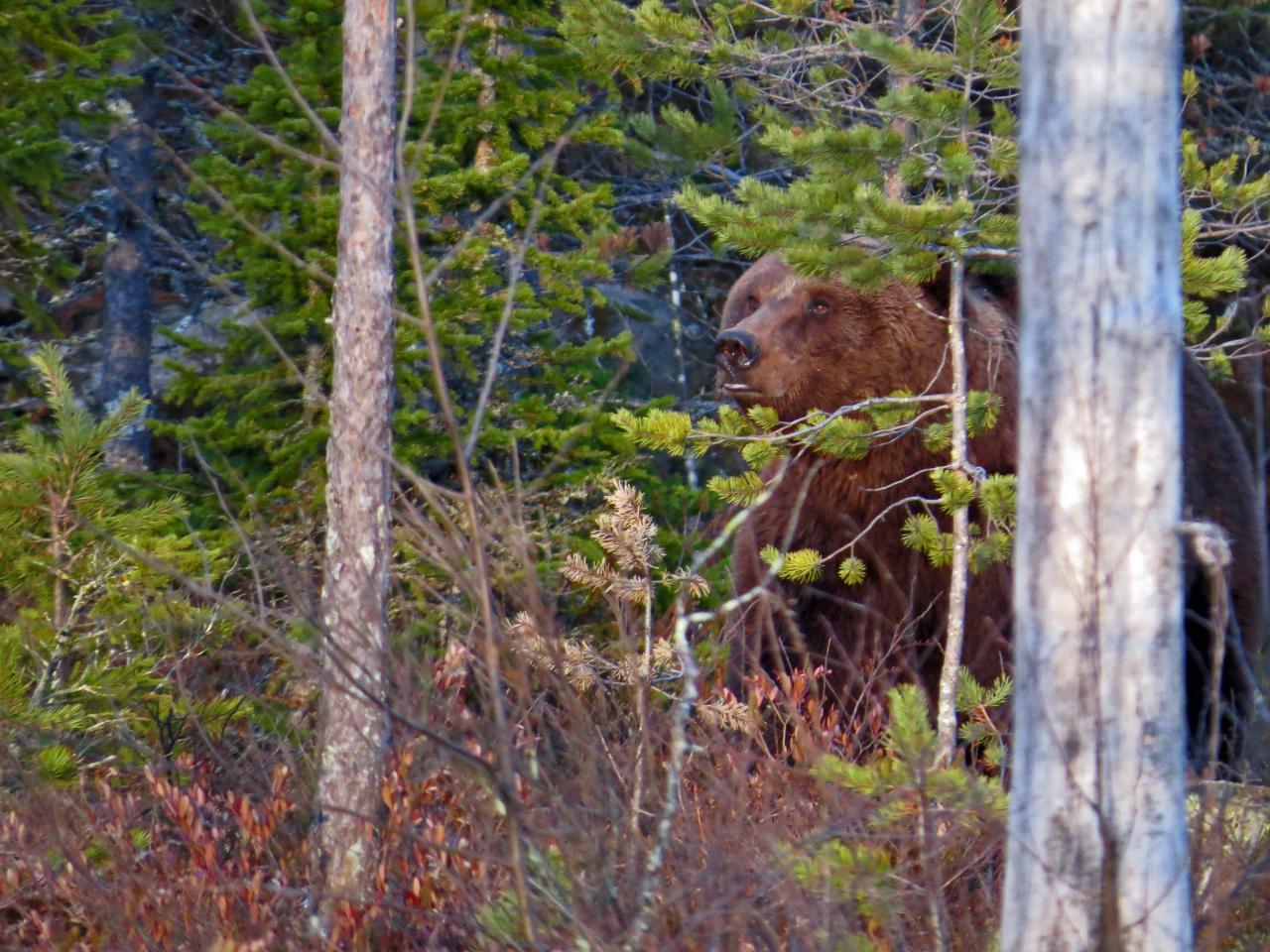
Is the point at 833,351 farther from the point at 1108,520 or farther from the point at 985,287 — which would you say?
the point at 1108,520

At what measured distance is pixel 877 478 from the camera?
5758 mm

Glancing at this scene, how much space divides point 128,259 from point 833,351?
532 centimetres

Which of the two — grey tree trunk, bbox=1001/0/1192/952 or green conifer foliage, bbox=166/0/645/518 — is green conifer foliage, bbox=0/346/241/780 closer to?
green conifer foliage, bbox=166/0/645/518

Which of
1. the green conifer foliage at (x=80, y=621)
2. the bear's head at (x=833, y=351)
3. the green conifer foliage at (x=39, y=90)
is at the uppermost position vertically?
the green conifer foliage at (x=39, y=90)

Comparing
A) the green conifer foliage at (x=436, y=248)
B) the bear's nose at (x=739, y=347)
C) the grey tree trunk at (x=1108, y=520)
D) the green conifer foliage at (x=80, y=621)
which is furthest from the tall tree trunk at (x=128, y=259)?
the grey tree trunk at (x=1108, y=520)

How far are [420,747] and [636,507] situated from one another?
3.57ft

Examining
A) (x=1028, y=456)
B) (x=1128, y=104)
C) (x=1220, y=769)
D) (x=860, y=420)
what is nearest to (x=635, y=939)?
(x=1028, y=456)

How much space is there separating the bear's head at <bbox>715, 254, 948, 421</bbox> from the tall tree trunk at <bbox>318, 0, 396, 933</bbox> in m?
1.69

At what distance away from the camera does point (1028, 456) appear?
2801mm

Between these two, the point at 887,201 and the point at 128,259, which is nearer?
the point at 887,201

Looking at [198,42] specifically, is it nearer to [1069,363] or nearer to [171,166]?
[171,166]

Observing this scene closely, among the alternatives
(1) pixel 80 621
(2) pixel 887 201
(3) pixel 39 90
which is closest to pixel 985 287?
(2) pixel 887 201

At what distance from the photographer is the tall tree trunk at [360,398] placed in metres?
4.71

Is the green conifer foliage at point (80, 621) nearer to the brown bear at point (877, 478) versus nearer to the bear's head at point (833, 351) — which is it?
the brown bear at point (877, 478)
